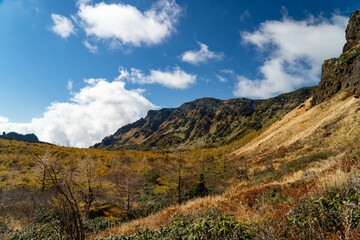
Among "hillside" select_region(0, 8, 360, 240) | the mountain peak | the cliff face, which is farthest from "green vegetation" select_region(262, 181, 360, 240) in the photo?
the mountain peak

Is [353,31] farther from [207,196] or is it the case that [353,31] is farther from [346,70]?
[207,196]

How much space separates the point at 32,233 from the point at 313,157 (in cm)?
2516

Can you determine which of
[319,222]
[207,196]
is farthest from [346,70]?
[319,222]

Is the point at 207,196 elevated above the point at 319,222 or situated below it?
below

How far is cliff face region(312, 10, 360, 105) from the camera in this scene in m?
39.3

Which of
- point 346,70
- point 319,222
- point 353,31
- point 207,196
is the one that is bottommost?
point 207,196

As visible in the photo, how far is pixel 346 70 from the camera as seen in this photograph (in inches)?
1817

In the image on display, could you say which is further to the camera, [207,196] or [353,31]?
[353,31]

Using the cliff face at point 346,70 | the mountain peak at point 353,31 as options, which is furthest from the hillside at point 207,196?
the mountain peak at point 353,31

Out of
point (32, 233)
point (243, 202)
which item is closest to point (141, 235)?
point (243, 202)

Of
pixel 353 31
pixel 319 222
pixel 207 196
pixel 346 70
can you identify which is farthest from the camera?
pixel 353 31

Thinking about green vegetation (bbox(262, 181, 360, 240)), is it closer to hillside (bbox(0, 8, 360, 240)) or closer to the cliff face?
hillside (bbox(0, 8, 360, 240))

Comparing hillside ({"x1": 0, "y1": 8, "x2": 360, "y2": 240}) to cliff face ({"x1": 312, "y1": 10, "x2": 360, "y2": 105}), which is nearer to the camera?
hillside ({"x1": 0, "y1": 8, "x2": 360, "y2": 240})

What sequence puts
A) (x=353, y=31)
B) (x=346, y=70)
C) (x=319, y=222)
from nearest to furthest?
(x=319, y=222) → (x=346, y=70) → (x=353, y=31)
